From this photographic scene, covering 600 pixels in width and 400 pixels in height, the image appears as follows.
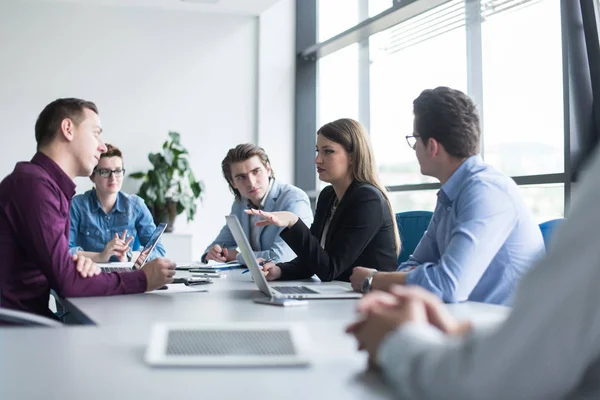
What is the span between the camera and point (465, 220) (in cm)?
207

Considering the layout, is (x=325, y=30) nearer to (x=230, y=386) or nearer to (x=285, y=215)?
(x=285, y=215)

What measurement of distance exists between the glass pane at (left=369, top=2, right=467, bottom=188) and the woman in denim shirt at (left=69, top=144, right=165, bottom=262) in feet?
6.98

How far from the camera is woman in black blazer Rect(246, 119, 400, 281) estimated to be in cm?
271

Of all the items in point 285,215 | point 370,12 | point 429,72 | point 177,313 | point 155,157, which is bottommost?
point 177,313

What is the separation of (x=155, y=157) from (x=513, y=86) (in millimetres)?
3465

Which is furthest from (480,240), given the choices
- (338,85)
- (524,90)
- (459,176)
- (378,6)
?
(338,85)

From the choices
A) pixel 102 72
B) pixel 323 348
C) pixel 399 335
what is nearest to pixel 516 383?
pixel 399 335

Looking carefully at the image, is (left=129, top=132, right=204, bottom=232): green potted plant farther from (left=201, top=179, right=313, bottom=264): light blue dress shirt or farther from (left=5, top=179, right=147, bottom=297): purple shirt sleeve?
(left=5, top=179, right=147, bottom=297): purple shirt sleeve

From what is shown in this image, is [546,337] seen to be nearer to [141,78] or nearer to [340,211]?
[340,211]

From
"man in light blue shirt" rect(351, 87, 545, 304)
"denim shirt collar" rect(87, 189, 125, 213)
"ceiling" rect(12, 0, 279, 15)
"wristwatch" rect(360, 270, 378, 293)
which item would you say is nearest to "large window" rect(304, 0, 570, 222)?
"ceiling" rect(12, 0, 279, 15)

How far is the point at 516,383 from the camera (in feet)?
2.29

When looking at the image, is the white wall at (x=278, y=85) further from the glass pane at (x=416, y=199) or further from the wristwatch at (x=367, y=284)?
the wristwatch at (x=367, y=284)

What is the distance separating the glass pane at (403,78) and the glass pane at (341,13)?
10.1 inches

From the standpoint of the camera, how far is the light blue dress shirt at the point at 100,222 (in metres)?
4.36
